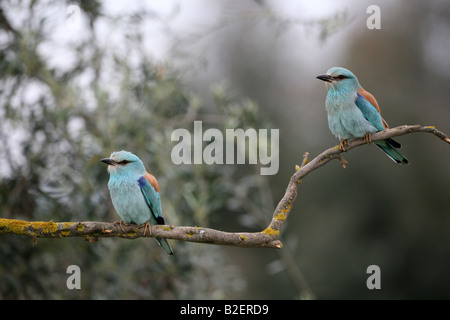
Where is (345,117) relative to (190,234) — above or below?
above

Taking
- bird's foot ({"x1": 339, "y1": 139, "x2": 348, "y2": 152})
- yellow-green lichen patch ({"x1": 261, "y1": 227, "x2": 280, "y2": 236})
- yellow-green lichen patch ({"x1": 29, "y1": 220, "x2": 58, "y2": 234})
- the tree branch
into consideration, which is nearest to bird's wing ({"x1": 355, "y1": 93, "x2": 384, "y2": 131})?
bird's foot ({"x1": 339, "y1": 139, "x2": 348, "y2": 152})

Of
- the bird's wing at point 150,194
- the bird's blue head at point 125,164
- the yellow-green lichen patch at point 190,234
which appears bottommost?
the yellow-green lichen patch at point 190,234

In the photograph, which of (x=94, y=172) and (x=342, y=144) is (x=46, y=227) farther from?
(x=94, y=172)

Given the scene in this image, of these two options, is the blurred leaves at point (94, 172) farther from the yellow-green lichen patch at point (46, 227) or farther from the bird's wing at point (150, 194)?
the yellow-green lichen patch at point (46, 227)

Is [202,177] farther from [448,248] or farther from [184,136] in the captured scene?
[448,248]

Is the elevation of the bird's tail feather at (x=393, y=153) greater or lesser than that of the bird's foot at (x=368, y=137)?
lesser

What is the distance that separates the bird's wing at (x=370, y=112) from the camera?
2.66m

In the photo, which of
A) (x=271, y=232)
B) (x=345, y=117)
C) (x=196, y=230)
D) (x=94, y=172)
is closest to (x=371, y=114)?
(x=345, y=117)

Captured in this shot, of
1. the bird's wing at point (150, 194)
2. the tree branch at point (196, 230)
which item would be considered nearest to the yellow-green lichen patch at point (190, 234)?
the tree branch at point (196, 230)

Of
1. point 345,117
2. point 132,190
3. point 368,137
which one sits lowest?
point 132,190

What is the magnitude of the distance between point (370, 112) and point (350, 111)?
96 mm

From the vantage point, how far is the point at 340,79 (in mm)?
2701

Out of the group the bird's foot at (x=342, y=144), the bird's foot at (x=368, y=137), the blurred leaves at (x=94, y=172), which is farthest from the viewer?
the blurred leaves at (x=94, y=172)

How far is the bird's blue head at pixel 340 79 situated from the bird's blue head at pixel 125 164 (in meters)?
0.98
